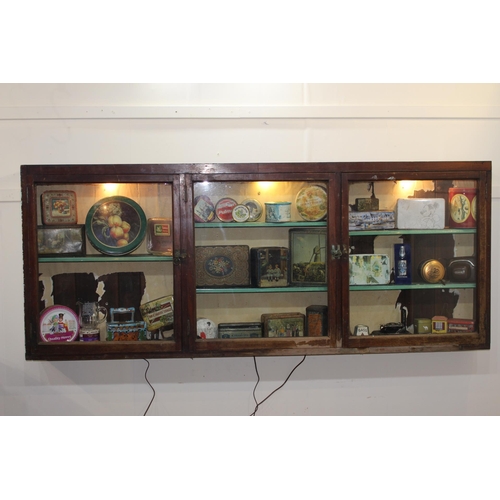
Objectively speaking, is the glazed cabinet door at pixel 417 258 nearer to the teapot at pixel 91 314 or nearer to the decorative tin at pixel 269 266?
the decorative tin at pixel 269 266

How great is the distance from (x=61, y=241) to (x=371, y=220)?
5.02 ft

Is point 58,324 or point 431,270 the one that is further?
point 431,270

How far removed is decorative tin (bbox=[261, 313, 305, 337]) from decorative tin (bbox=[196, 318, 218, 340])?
9.9 inches

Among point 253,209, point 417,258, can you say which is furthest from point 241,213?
point 417,258

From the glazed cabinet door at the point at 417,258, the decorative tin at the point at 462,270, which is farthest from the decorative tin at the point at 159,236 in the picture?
the decorative tin at the point at 462,270

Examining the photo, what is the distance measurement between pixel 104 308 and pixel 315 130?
1.44 metres

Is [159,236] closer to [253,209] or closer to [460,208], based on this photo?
[253,209]

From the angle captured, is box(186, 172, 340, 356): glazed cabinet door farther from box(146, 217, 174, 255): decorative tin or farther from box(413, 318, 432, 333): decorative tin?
box(413, 318, 432, 333): decorative tin

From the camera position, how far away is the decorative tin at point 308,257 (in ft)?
8.41

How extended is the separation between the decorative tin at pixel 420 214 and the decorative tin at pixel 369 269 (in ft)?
0.65

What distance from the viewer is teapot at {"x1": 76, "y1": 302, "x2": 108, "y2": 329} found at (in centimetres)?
258

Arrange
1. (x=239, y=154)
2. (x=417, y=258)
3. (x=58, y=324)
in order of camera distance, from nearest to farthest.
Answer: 1. (x=58, y=324)
2. (x=417, y=258)
3. (x=239, y=154)

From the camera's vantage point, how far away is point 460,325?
2590mm

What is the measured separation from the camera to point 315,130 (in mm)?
2803
